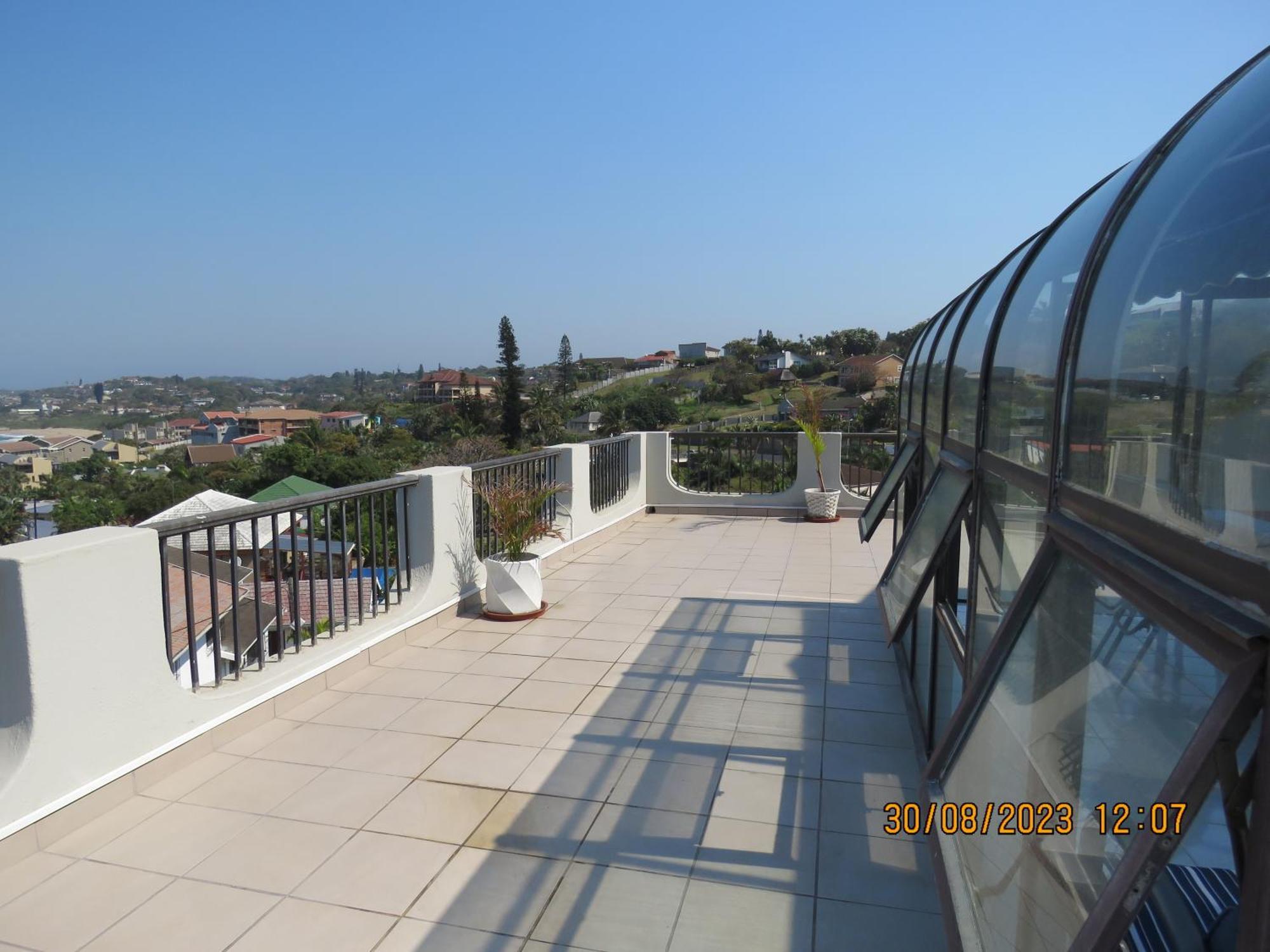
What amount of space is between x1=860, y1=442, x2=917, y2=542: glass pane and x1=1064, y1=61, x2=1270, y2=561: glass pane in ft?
10.6

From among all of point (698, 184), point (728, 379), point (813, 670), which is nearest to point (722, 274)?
point (698, 184)

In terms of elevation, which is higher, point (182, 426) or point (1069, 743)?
point (1069, 743)

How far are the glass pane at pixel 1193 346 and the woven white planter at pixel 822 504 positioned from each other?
7.88 m

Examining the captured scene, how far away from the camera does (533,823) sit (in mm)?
2766

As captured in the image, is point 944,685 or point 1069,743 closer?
point 1069,743

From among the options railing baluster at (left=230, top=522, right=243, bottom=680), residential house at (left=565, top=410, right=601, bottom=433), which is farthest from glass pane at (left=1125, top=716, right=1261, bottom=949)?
residential house at (left=565, top=410, right=601, bottom=433)

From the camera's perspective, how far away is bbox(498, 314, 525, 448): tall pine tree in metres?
52.9

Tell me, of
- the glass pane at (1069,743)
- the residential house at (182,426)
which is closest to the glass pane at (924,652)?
the glass pane at (1069,743)

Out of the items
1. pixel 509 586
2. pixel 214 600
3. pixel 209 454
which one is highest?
pixel 214 600

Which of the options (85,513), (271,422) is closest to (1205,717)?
(85,513)

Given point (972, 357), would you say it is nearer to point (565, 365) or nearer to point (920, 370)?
point (920, 370)

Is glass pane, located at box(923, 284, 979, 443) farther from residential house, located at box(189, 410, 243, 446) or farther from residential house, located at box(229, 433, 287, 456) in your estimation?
residential house, located at box(189, 410, 243, 446)

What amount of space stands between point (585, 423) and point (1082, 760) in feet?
198

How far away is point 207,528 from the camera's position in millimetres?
3260
